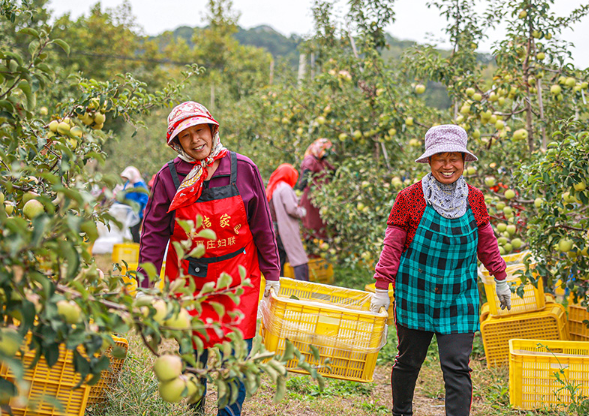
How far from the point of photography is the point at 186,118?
226cm

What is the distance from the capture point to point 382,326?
2383mm

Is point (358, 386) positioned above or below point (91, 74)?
below

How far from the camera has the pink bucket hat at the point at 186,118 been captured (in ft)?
7.32

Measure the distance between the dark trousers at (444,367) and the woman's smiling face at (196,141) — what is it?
123 centimetres

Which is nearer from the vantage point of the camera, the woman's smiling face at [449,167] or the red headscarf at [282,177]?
the woman's smiling face at [449,167]

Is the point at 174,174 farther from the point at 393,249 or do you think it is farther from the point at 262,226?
the point at 393,249

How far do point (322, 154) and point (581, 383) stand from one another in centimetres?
360

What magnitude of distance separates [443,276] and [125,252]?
4520 mm

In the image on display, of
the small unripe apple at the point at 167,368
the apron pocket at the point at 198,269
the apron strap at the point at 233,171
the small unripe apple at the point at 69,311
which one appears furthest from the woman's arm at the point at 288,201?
the small unripe apple at the point at 69,311

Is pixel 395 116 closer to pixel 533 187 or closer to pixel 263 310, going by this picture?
pixel 533 187

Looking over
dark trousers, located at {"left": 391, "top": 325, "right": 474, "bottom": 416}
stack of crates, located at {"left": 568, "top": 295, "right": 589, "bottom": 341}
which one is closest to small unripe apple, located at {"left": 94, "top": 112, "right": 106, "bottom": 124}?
dark trousers, located at {"left": 391, "top": 325, "right": 474, "bottom": 416}

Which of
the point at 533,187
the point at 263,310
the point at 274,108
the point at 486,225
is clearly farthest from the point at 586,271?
the point at 274,108

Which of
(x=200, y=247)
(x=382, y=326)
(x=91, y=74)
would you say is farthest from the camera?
(x=91, y=74)

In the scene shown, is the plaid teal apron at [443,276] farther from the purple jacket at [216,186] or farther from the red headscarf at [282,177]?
the red headscarf at [282,177]
